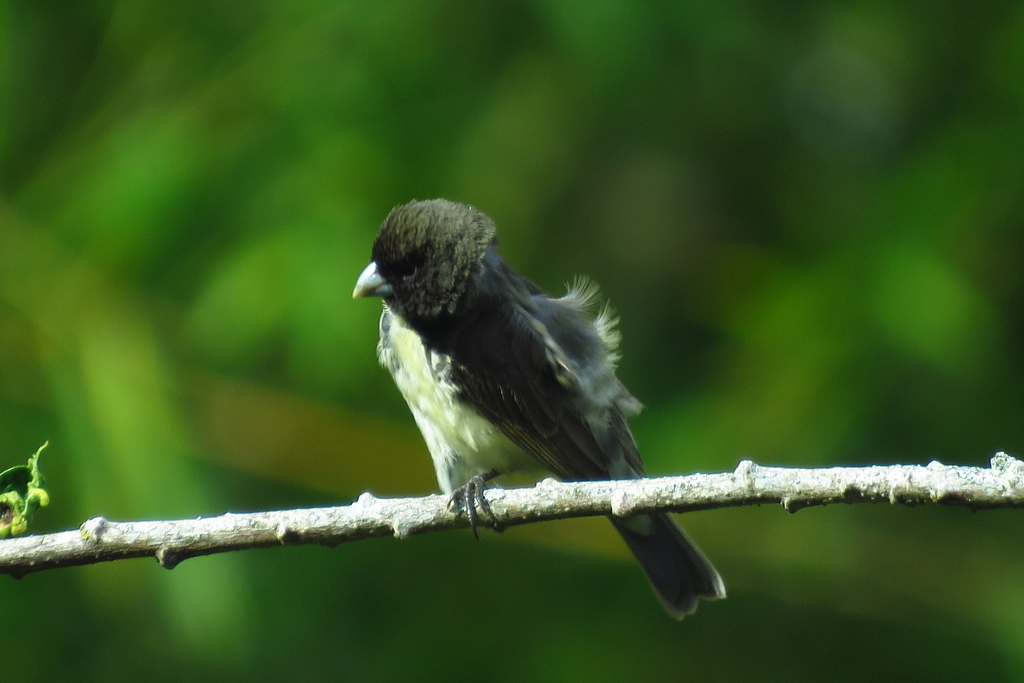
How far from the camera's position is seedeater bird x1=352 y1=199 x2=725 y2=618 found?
3.23m

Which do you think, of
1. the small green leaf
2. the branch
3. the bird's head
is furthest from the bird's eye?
the small green leaf

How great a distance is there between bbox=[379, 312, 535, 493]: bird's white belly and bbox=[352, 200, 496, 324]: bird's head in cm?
17

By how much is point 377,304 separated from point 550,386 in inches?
44.2

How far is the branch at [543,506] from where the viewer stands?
188cm

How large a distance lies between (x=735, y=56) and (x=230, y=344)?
8.54 ft

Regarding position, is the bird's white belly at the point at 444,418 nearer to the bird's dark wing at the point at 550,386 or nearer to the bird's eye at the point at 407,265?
the bird's dark wing at the point at 550,386

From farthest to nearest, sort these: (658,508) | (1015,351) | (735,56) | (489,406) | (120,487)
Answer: (735,56)
(1015,351)
(120,487)
(489,406)
(658,508)

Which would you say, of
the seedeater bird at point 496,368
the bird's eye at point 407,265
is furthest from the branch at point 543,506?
the bird's eye at point 407,265

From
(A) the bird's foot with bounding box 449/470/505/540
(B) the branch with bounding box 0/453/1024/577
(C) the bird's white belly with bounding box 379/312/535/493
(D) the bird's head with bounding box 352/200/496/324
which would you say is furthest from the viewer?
(C) the bird's white belly with bounding box 379/312/535/493

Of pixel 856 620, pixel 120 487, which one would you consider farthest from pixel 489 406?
pixel 856 620

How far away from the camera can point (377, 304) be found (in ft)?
14.3

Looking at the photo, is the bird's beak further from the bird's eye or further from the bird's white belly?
the bird's white belly

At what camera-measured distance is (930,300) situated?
13.3 ft

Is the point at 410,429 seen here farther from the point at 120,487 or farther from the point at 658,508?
the point at 658,508
